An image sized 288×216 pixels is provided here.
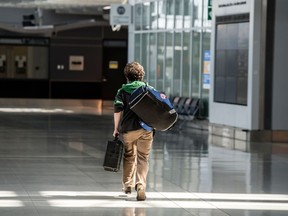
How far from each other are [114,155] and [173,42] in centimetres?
2006

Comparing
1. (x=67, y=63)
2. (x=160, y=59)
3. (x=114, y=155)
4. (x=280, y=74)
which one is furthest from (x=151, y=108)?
(x=67, y=63)

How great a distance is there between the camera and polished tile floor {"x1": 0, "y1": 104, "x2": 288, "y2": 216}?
36.8ft

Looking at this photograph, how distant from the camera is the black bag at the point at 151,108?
11516 mm

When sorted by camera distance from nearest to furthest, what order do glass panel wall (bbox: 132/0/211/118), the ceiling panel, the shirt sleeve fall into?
the shirt sleeve, glass panel wall (bbox: 132/0/211/118), the ceiling panel

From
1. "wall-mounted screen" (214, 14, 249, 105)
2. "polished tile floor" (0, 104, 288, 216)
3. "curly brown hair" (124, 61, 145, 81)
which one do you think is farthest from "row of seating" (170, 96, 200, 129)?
"curly brown hair" (124, 61, 145, 81)

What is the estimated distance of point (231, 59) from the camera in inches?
952

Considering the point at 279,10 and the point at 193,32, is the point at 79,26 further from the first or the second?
the point at 279,10

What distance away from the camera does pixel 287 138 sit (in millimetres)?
23266

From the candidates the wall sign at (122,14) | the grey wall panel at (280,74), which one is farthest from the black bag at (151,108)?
the wall sign at (122,14)

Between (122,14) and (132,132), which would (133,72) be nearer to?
(132,132)

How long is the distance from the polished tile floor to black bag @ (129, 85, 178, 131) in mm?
1038

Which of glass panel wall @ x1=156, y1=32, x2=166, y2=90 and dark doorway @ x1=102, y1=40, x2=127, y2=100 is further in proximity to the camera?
dark doorway @ x1=102, y1=40, x2=127, y2=100

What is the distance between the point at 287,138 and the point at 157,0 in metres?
11.6

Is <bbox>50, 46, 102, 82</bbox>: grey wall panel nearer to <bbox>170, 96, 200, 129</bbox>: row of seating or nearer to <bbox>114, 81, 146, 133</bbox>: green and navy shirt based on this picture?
<bbox>170, 96, 200, 129</bbox>: row of seating
